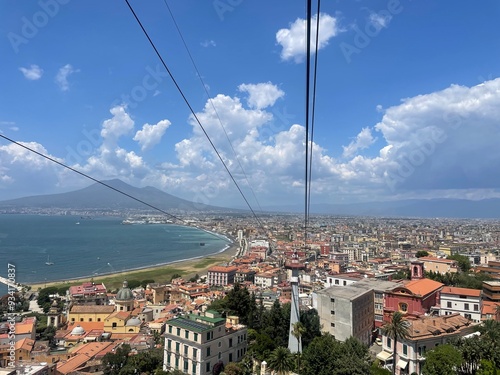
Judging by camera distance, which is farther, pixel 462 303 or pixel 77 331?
pixel 77 331

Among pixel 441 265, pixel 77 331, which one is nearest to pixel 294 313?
pixel 77 331

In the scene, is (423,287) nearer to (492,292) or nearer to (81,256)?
(492,292)

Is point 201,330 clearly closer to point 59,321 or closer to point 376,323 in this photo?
point 376,323

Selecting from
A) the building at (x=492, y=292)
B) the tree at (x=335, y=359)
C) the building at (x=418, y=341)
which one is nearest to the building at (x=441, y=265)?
the building at (x=492, y=292)

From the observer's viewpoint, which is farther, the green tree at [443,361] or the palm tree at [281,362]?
the palm tree at [281,362]

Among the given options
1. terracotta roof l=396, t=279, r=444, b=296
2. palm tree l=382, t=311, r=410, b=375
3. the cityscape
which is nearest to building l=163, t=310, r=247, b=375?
the cityscape

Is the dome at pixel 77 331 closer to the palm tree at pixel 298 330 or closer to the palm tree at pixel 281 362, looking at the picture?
the palm tree at pixel 298 330
